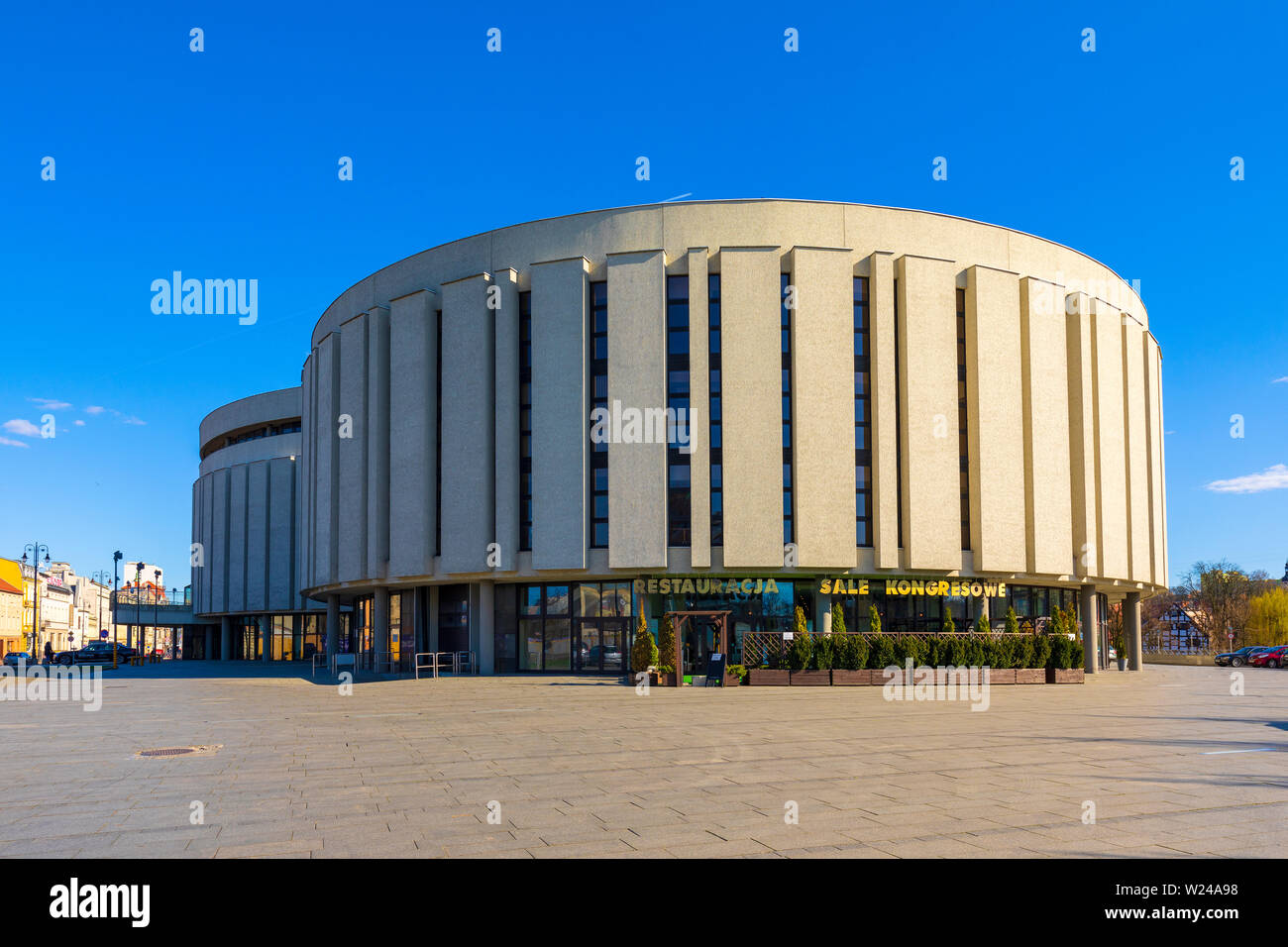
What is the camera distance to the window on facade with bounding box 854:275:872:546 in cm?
3972

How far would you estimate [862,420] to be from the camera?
40.2 m

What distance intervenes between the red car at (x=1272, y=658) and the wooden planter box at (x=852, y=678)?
4257cm

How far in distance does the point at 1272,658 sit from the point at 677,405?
45.9 meters

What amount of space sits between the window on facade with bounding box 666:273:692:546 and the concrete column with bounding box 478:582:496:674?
8.57 meters

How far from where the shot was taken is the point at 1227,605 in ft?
305

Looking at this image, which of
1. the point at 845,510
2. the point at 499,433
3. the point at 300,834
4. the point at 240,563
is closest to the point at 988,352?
the point at 845,510

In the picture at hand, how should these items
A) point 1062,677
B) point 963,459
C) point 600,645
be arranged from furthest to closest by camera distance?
point 600,645, point 963,459, point 1062,677

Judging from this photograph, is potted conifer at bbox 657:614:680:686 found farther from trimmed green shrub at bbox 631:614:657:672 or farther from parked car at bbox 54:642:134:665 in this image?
parked car at bbox 54:642:134:665

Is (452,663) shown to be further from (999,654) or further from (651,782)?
(651,782)

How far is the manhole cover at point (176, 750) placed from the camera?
49.3 feet

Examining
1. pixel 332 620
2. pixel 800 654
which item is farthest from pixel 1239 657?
pixel 332 620

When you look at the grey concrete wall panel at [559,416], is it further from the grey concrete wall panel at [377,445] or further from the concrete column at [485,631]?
the grey concrete wall panel at [377,445]

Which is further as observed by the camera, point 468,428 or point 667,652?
point 468,428
